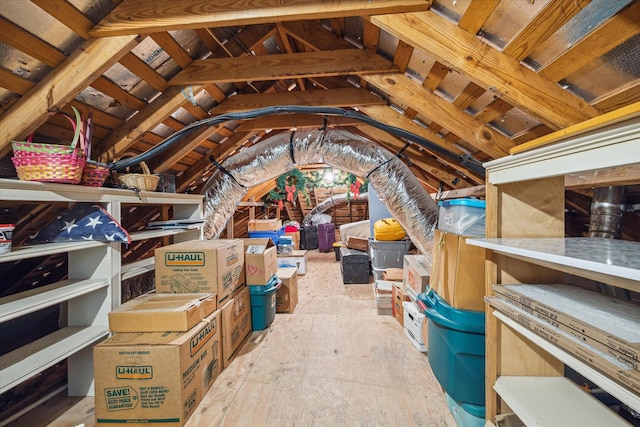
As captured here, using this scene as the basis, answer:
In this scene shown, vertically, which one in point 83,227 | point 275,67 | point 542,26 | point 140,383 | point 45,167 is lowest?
point 140,383

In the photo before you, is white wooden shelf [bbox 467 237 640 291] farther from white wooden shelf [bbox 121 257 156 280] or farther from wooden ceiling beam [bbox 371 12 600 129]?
white wooden shelf [bbox 121 257 156 280]

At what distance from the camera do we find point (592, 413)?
80 centimetres

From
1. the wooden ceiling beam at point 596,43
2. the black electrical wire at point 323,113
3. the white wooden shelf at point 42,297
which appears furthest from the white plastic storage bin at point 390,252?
the white wooden shelf at point 42,297

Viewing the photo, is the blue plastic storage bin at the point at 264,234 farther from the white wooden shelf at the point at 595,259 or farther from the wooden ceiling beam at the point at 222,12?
the white wooden shelf at the point at 595,259

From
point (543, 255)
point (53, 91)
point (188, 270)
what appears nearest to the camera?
point (543, 255)

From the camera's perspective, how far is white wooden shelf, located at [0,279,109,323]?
1.12m

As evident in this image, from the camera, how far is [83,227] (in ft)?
4.81

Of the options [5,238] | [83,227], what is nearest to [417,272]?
[83,227]

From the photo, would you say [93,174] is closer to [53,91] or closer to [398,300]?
[53,91]

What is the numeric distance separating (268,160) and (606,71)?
88.7 inches

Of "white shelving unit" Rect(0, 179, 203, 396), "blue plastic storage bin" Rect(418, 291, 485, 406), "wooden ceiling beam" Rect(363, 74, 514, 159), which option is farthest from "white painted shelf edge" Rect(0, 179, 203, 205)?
"blue plastic storage bin" Rect(418, 291, 485, 406)

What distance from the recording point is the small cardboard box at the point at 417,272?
1863 millimetres

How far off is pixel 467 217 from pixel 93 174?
2.28 m

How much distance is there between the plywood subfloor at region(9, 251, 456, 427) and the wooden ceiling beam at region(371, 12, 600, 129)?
1653 mm
